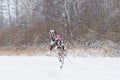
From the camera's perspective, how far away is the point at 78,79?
21.9ft

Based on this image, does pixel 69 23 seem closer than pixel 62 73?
No

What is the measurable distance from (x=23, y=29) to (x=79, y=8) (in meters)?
5.07

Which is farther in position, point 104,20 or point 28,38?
point 104,20

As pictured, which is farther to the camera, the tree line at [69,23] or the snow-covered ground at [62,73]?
the tree line at [69,23]

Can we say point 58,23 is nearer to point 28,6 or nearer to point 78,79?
point 28,6

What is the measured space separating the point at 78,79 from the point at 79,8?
20095mm

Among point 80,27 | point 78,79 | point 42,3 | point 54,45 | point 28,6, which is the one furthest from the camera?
point 28,6

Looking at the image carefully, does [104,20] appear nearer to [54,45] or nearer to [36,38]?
[36,38]

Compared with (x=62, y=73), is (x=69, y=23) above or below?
below

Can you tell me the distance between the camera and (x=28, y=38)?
2266 cm

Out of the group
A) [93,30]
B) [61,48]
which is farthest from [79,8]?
[61,48]

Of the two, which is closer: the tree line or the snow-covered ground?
the snow-covered ground

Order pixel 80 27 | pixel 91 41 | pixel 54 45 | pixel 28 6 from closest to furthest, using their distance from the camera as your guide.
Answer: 1. pixel 54 45
2. pixel 91 41
3. pixel 80 27
4. pixel 28 6

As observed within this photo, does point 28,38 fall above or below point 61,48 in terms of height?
below
